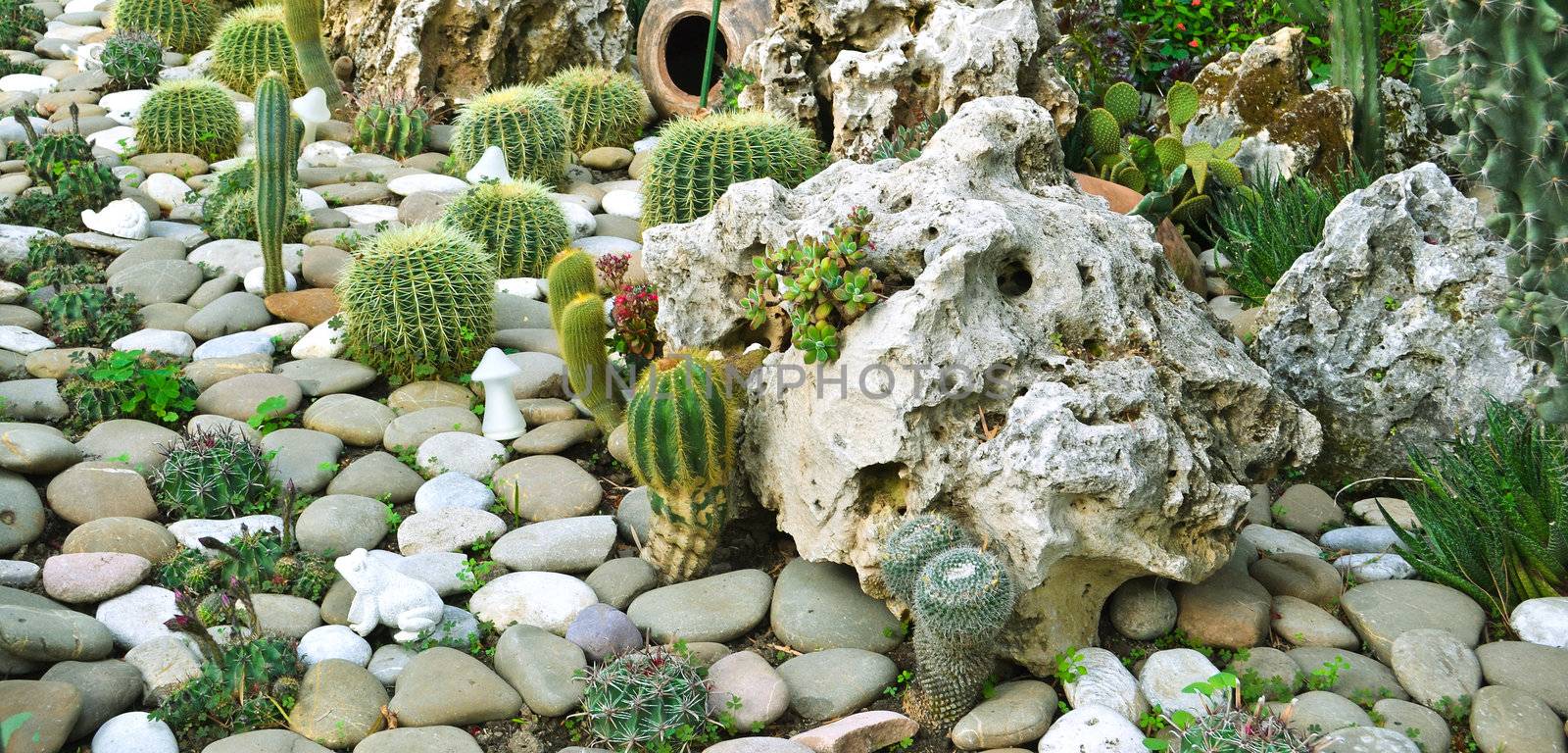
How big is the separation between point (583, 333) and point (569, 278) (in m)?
0.28

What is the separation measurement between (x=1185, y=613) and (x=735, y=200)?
81.4 inches

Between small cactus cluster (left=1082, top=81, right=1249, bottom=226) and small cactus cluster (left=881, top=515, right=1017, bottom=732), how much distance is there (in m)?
3.11

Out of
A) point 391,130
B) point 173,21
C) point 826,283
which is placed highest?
point 173,21

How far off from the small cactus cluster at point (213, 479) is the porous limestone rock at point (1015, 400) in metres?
1.80

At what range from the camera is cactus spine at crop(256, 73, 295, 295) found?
6.03 metres

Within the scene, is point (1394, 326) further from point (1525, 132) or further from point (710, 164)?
point (710, 164)

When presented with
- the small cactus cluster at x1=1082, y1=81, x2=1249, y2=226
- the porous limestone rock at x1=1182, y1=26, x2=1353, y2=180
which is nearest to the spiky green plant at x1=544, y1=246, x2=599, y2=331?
the small cactus cluster at x1=1082, y1=81, x2=1249, y2=226

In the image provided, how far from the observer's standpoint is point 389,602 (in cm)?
411

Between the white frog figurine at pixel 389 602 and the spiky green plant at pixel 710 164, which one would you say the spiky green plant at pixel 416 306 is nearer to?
the spiky green plant at pixel 710 164

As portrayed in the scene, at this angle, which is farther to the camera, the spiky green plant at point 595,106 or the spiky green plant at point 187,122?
the spiky green plant at point 595,106

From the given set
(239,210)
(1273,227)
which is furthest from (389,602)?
(1273,227)

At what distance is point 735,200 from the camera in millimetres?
4551

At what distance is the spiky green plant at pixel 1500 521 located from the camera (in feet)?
13.4

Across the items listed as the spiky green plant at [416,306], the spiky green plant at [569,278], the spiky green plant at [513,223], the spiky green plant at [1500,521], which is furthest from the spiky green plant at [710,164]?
the spiky green plant at [1500,521]
